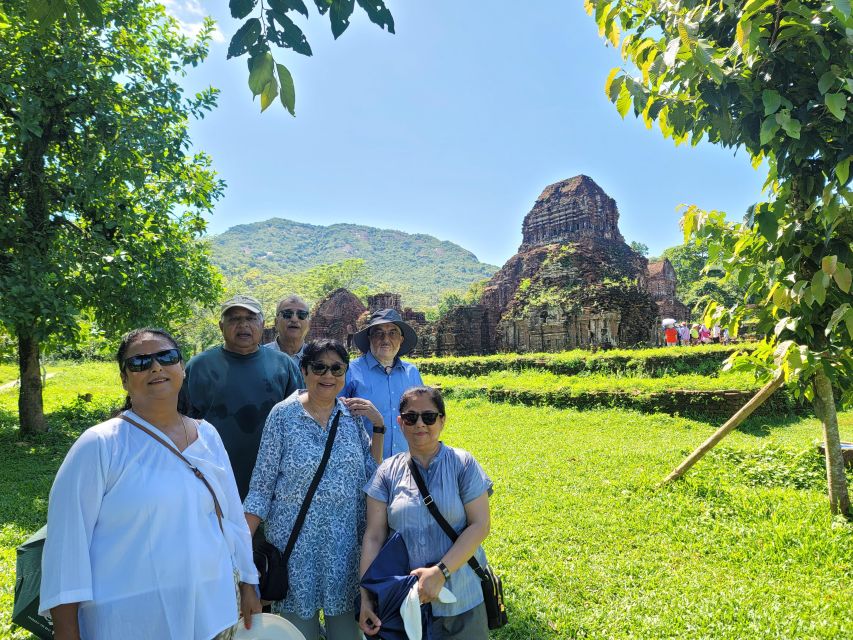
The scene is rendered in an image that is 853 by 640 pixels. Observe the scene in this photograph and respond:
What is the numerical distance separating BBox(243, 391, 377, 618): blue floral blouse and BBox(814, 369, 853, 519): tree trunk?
3.87 meters

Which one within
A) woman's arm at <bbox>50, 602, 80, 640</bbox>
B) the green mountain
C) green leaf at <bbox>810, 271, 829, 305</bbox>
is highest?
the green mountain

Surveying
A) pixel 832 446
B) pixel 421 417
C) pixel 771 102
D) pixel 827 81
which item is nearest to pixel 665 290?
pixel 832 446

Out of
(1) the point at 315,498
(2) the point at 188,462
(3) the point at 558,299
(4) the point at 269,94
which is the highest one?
(3) the point at 558,299

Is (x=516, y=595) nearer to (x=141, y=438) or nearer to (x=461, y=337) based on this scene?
(x=141, y=438)

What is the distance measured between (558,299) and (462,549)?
714 inches

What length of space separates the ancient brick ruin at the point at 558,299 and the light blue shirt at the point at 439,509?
16.5 metres

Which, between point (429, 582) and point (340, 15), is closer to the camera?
point (340, 15)

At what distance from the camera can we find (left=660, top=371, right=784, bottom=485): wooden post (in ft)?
14.5

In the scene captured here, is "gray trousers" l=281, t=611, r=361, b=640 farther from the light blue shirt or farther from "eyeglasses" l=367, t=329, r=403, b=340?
"eyeglasses" l=367, t=329, r=403, b=340

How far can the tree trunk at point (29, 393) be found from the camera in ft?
29.5

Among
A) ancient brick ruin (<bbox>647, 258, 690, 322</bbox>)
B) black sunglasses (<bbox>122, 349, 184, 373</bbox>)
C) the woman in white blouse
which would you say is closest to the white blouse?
the woman in white blouse

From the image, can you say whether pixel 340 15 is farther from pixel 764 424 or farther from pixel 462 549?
pixel 764 424

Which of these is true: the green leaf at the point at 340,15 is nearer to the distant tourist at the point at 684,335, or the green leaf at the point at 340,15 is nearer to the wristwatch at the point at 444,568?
the wristwatch at the point at 444,568

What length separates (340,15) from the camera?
5.17ft
